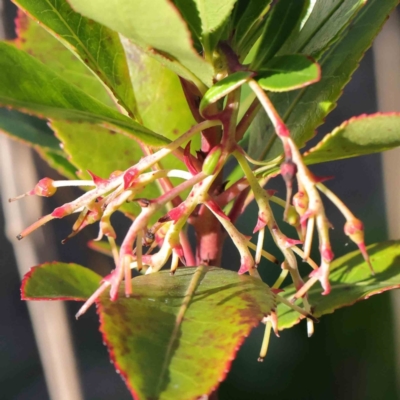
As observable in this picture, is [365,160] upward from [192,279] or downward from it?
upward

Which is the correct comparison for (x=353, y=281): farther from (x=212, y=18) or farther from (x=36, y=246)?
(x=36, y=246)

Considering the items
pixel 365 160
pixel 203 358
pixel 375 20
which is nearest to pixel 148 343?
pixel 203 358

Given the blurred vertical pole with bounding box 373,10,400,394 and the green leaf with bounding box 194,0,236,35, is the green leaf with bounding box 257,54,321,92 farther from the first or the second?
the blurred vertical pole with bounding box 373,10,400,394

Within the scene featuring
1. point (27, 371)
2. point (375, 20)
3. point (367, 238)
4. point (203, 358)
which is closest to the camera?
point (203, 358)

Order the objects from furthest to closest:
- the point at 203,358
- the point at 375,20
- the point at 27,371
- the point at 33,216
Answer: the point at 27,371 → the point at 33,216 → the point at 375,20 → the point at 203,358

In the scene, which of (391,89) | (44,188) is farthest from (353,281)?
(391,89)

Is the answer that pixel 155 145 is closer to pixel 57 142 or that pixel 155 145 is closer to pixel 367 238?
pixel 57 142
